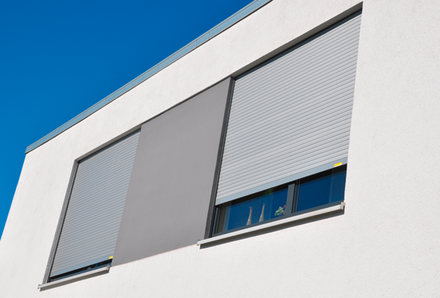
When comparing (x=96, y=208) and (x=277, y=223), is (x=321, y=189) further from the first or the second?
(x=96, y=208)

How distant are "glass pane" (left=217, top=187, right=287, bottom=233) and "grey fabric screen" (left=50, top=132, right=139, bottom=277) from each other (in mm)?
2506

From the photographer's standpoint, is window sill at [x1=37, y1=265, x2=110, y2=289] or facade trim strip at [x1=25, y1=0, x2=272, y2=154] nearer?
window sill at [x1=37, y1=265, x2=110, y2=289]

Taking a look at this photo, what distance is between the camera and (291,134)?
6.34m

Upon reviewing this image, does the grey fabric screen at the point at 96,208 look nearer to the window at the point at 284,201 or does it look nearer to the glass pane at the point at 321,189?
the window at the point at 284,201

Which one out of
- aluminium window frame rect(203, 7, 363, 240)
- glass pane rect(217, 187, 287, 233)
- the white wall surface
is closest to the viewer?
the white wall surface

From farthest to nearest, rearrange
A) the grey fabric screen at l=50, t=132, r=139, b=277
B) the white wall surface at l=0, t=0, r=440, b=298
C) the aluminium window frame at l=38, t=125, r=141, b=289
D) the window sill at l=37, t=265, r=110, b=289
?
the aluminium window frame at l=38, t=125, r=141, b=289 → the grey fabric screen at l=50, t=132, r=139, b=277 → the window sill at l=37, t=265, r=110, b=289 → the white wall surface at l=0, t=0, r=440, b=298

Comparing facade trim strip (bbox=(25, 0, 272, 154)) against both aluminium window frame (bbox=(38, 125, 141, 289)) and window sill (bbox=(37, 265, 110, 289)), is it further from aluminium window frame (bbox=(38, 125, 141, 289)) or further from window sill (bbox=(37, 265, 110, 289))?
window sill (bbox=(37, 265, 110, 289))

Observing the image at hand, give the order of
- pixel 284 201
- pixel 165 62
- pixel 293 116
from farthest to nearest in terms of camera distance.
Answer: pixel 165 62
pixel 293 116
pixel 284 201

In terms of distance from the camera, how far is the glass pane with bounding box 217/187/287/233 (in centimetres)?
608

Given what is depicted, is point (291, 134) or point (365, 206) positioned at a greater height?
point (291, 134)

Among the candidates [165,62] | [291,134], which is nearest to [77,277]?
[165,62]

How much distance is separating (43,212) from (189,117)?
15.0 ft

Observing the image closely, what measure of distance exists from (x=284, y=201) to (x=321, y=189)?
1.79ft

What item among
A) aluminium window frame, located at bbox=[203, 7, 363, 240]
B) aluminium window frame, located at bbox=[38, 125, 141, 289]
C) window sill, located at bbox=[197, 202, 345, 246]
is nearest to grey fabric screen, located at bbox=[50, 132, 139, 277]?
aluminium window frame, located at bbox=[38, 125, 141, 289]
